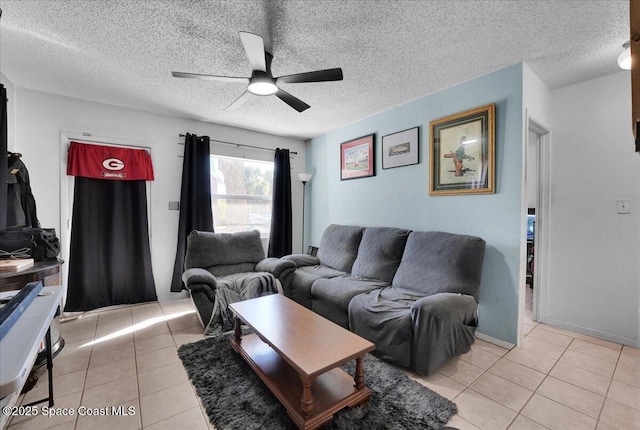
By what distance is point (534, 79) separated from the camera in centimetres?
243

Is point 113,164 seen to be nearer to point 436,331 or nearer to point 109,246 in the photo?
point 109,246

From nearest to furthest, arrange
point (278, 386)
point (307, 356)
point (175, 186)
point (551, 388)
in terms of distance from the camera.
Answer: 1. point (307, 356)
2. point (278, 386)
3. point (551, 388)
4. point (175, 186)

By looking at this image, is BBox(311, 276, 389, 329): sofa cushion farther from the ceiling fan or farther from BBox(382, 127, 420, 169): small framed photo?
the ceiling fan

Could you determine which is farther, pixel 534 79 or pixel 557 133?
pixel 557 133

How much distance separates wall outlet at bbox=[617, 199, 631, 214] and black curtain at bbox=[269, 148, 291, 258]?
369 cm

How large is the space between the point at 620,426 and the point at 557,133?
241 cm

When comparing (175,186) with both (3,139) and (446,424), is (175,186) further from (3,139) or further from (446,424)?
(446,424)

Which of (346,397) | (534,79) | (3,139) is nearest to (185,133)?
(3,139)

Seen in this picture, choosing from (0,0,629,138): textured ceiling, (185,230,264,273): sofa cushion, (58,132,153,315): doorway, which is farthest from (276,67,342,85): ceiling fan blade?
(58,132,153,315): doorway

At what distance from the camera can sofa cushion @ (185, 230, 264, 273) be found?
3.07 meters

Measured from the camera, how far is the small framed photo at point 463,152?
7.98ft

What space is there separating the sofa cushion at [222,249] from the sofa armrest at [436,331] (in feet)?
6.90

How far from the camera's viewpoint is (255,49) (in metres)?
1.67

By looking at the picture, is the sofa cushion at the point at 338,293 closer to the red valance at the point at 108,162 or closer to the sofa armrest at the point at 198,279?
the sofa armrest at the point at 198,279
